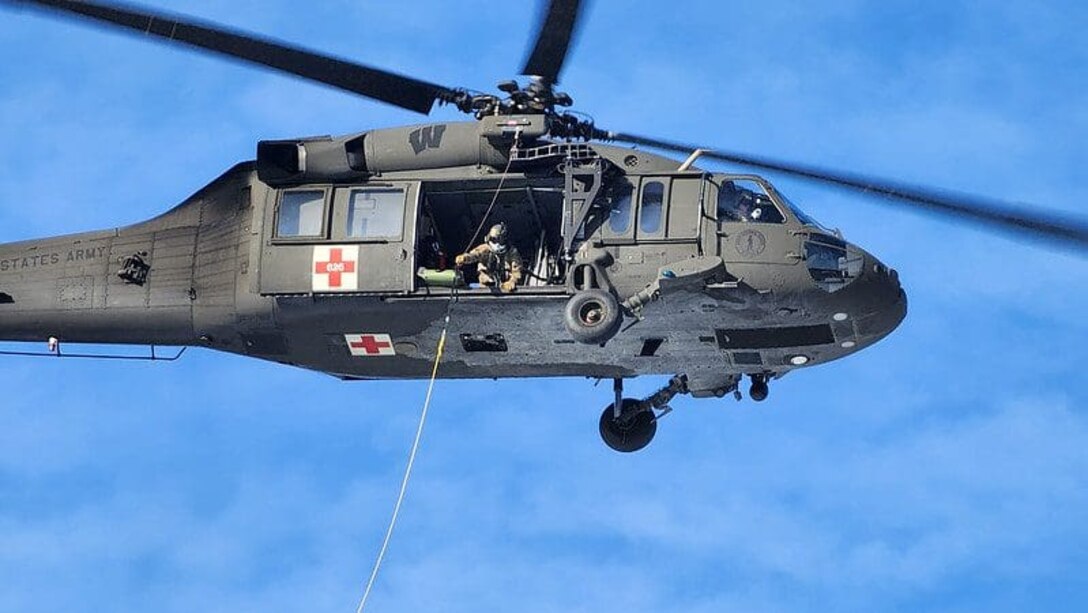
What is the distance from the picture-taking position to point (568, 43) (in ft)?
101

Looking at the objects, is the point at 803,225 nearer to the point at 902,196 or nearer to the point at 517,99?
the point at 902,196

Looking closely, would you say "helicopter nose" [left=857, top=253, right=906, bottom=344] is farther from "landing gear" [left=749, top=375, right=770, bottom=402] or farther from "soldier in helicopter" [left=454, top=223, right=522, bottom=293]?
"soldier in helicopter" [left=454, top=223, right=522, bottom=293]

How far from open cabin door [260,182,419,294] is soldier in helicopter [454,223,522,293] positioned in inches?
36.4

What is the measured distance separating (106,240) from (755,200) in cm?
1040

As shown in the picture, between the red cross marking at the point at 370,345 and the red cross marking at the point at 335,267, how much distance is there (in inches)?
43.8

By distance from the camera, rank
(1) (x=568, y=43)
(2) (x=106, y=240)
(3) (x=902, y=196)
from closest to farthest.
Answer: (3) (x=902, y=196)
(1) (x=568, y=43)
(2) (x=106, y=240)

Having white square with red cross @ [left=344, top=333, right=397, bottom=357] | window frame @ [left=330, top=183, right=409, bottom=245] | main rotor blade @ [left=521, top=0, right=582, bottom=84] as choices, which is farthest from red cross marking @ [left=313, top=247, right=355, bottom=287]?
main rotor blade @ [left=521, top=0, right=582, bottom=84]

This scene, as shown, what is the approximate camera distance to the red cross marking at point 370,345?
A: 101 feet

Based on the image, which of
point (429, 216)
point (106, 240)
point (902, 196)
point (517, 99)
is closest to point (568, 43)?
point (517, 99)

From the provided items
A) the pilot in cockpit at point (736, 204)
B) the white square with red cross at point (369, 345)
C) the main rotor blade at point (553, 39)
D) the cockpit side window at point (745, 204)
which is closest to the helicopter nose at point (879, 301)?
the cockpit side window at point (745, 204)

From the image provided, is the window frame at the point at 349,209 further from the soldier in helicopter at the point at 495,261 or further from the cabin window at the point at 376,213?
the soldier in helicopter at the point at 495,261

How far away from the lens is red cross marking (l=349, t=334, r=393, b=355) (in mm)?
30734

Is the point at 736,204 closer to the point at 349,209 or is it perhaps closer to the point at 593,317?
the point at 593,317

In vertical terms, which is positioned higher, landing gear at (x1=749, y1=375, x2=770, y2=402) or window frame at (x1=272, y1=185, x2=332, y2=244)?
window frame at (x1=272, y1=185, x2=332, y2=244)
